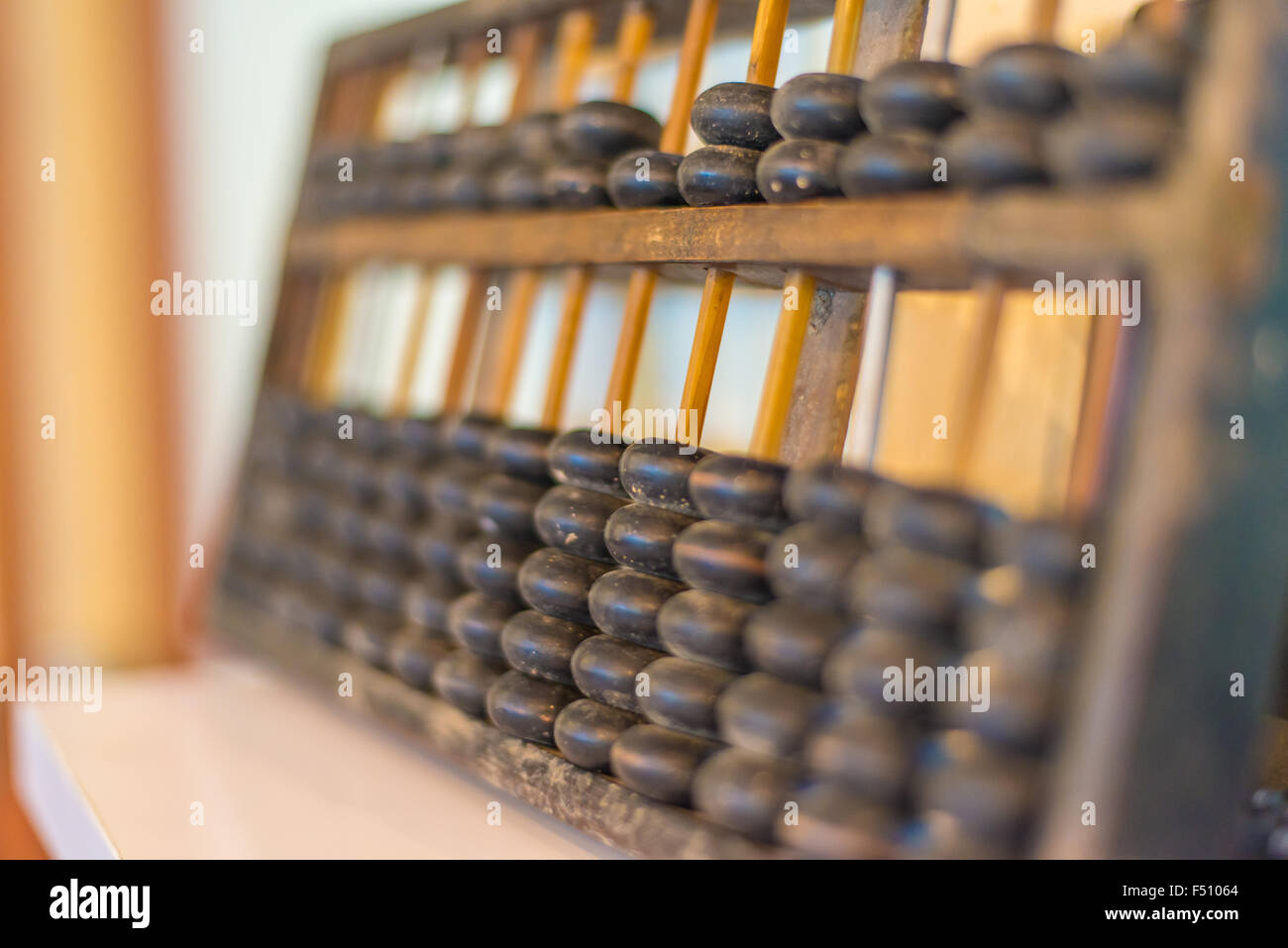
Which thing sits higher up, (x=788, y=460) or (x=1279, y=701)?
(x=788, y=460)

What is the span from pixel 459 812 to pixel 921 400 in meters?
0.67

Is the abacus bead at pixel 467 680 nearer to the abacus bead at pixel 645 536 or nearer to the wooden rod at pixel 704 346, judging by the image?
the abacus bead at pixel 645 536

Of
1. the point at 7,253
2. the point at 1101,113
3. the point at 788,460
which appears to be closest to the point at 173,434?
the point at 7,253

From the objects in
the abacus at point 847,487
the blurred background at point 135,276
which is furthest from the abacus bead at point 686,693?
the blurred background at point 135,276

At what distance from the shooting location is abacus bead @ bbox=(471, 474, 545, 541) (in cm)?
110

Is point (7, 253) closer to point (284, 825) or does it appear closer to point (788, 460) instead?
point (284, 825)

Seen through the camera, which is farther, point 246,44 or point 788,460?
point 246,44

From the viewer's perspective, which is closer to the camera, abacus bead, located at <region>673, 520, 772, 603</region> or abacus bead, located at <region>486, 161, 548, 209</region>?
abacus bead, located at <region>673, 520, 772, 603</region>

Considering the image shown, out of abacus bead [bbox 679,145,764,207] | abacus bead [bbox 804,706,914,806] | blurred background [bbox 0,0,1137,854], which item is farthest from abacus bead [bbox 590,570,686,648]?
blurred background [bbox 0,0,1137,854]

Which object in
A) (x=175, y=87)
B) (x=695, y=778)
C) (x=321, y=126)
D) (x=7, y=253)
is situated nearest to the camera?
(x=695, y=778)

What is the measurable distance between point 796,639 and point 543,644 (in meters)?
0.31

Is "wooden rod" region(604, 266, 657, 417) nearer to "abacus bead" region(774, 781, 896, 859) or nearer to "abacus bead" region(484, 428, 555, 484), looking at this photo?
"abacus bead" region(484, 428, 555, 484)

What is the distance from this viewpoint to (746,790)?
2.62ft
